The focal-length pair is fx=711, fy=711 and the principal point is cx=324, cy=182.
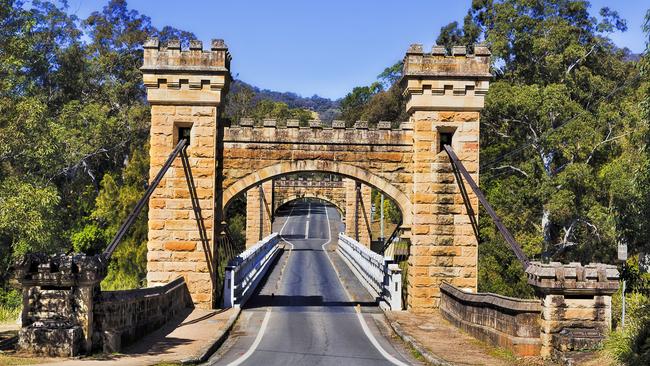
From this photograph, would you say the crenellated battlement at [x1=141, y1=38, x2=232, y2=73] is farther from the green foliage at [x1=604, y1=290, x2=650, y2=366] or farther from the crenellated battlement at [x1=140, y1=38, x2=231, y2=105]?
the green foliage at [x1=604, y1=290, x2=650, y2=366]

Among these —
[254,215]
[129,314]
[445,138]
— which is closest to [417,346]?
[129,314]

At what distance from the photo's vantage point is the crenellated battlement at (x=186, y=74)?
17156 millimetres

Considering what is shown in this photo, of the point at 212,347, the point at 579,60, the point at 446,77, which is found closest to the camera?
the point at 212,347

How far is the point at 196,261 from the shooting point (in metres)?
17.3

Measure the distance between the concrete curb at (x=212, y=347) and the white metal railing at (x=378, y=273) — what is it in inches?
172

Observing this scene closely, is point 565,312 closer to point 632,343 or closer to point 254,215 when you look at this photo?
point 632,343

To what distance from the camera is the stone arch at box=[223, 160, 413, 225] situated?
17750mm

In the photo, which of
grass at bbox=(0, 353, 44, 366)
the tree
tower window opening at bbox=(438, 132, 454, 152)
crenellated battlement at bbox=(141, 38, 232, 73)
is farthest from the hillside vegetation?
grass at bbox=(0, 353, 44, 366)

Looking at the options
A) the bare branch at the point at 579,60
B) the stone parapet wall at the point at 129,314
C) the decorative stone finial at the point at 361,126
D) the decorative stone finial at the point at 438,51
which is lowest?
the stone parapet wall at the point at 129,314

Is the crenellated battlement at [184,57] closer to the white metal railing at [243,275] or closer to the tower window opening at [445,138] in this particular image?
the white metal railing at [243,275]

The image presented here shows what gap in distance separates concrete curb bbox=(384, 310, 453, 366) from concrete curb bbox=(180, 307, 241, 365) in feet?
11.3

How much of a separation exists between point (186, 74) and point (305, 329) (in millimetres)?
6793

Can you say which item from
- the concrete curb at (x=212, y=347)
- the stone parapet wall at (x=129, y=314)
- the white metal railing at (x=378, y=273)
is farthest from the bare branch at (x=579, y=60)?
the stone parapet wall at (x=129, y=314)

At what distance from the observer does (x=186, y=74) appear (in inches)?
678
